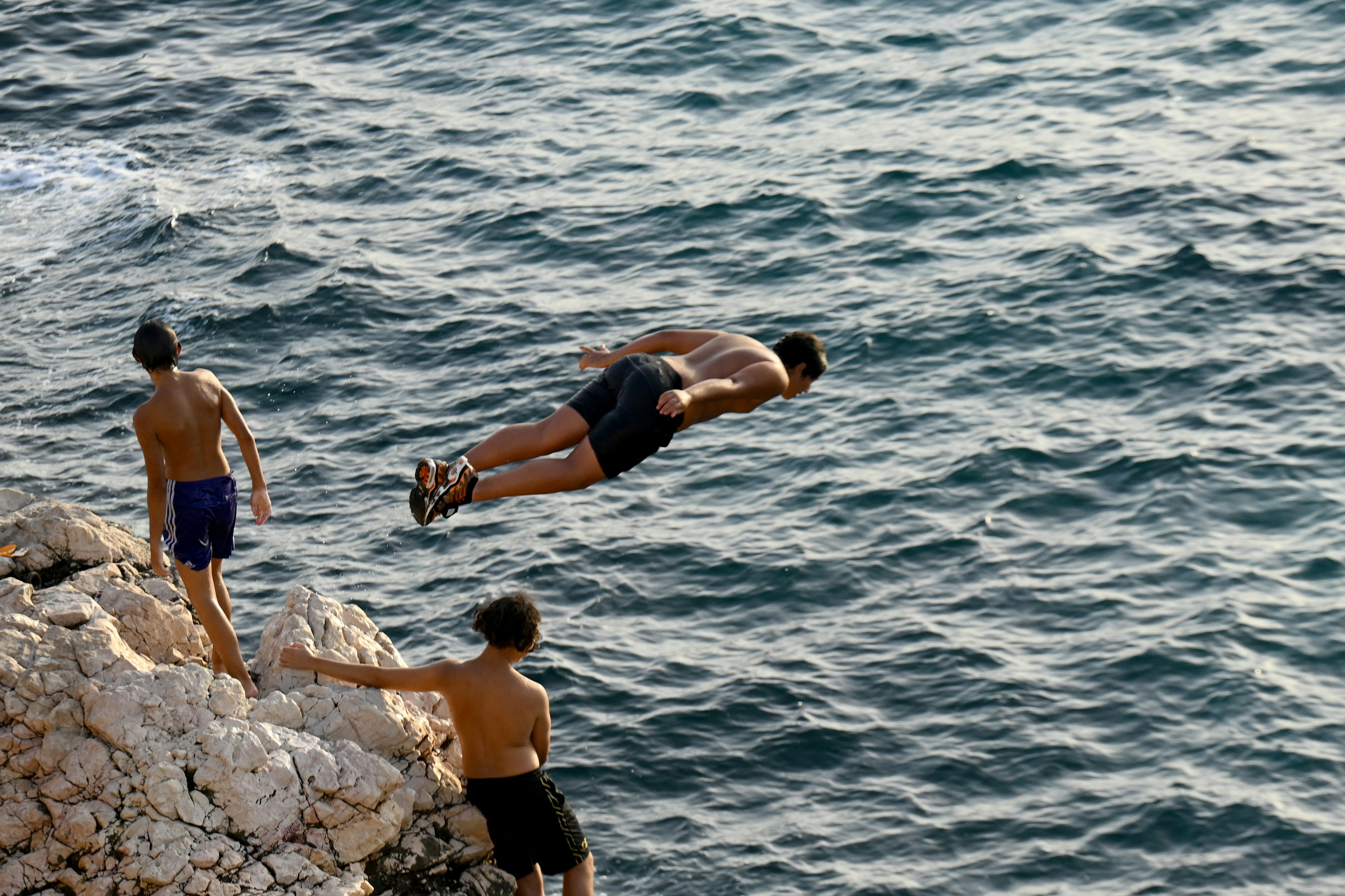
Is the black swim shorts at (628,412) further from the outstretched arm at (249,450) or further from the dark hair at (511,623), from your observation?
the outstretched arm at (249,450)

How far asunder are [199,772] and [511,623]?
6.66ft

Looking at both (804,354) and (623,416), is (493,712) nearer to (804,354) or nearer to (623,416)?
(623,416)

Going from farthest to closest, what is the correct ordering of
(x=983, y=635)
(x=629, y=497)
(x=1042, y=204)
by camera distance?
(x=1042, y=204)
(x=629, y=497)
(x=983, y=635)

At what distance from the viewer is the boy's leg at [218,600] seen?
1021cm

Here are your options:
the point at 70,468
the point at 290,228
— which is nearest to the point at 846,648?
the point at 70,468

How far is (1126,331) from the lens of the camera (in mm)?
18750

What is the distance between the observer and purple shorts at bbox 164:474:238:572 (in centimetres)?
999

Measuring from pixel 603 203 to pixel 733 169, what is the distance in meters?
2.24

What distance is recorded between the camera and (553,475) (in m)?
10.2

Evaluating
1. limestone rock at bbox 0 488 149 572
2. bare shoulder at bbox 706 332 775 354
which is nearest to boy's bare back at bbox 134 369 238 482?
limestone rock at bbox 0 488 149 572

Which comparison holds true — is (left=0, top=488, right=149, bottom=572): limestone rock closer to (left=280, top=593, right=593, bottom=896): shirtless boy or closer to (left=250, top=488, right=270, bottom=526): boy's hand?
(left=250, top=488, right=270, bottom=526): boy's hand

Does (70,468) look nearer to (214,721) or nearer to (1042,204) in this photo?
(214,721)

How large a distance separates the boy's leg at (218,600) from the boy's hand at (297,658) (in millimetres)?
829

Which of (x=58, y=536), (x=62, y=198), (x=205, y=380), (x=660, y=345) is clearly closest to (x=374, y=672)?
(x=205, y=380)
